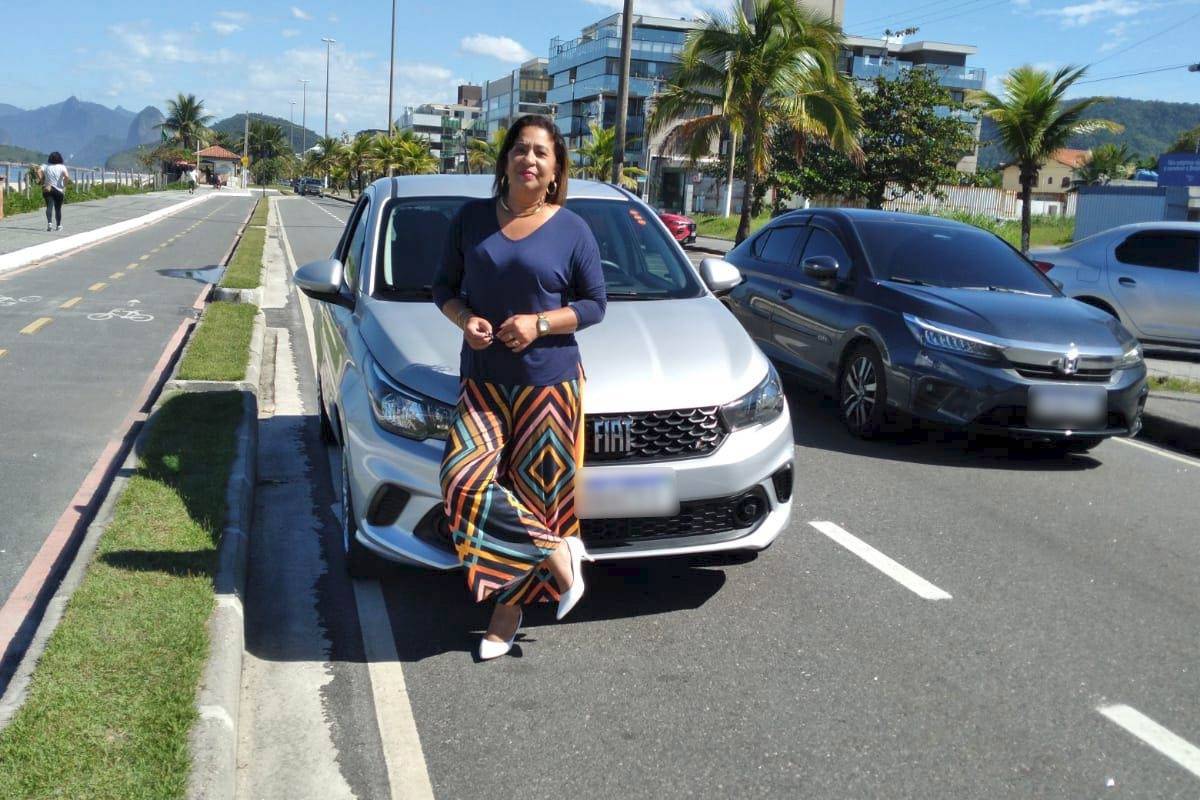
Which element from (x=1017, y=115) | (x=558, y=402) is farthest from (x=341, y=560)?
(x=1017, y=115)

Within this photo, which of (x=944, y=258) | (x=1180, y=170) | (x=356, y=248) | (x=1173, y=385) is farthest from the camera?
(x=1180, y=170)

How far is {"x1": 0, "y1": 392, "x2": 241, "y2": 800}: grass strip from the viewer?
303 centimetres

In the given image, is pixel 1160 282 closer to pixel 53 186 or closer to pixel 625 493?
pixel 625 493

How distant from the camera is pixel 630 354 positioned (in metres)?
4.52

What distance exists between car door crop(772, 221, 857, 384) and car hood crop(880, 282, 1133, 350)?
0.41 meters

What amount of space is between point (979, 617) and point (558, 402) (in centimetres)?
213

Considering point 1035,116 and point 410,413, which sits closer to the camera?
point 410,413

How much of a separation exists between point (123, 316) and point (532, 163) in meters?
11.0

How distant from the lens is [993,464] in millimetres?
7664

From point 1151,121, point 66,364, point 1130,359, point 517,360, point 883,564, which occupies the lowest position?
point 883,564

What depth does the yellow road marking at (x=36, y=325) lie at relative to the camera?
11.7 meters

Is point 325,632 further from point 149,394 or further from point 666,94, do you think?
point 666,94

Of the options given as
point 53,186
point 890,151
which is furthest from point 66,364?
point 890,151

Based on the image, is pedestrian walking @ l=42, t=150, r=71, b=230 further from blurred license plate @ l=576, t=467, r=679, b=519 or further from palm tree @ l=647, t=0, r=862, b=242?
blurred license plate @ l=576, t=467, r=679, b=519
